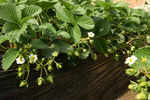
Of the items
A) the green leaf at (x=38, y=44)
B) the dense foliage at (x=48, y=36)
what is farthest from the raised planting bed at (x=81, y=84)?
the green leaf at (x=38, y=44)

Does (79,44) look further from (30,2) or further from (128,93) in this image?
(128,93)

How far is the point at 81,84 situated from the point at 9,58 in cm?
51

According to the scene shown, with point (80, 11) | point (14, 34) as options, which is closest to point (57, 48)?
point (14, 34)


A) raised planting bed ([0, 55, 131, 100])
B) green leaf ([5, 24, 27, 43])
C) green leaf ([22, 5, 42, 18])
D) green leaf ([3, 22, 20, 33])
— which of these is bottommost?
raised planting bed ([0, 55, 131, 100])

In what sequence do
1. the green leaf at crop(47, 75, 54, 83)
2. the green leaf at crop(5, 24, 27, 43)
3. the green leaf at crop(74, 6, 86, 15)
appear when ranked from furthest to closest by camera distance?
the green leaf at crop(74, 6, 86, 15) < the green leaf at crop(47, 75, 54, 83) < the green leaf at crop(5, 24, 27, 43)

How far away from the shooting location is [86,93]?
121cm

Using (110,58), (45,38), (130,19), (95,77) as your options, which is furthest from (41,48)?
(130,19)

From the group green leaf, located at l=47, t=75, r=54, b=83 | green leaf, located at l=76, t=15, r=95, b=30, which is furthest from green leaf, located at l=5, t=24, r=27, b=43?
green leaf, located at l=76, t=15, r=95, b=30

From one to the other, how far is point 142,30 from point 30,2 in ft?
3.68

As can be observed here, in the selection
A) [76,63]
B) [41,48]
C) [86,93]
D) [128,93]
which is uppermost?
[41,48]

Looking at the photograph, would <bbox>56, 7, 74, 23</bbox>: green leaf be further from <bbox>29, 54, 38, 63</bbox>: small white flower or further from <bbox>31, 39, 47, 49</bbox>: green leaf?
<bbox>29, 54, 38, 63</bbox>: small white flower

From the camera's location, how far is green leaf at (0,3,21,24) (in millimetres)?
859

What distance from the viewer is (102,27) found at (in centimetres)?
126

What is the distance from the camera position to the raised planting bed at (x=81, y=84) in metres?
0.88
